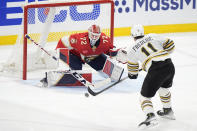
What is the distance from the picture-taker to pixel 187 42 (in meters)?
7.32

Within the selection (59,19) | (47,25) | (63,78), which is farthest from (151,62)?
(59,19)

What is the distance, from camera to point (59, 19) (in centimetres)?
615

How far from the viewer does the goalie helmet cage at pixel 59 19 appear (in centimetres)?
533

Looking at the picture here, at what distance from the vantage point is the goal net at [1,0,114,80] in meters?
5.35

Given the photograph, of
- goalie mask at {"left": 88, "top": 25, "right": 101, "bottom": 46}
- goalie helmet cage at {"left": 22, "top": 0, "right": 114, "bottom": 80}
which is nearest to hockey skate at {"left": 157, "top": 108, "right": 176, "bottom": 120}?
goalie mask at {"left": 88, "top": 25, "right": 101, "bottom": 46}

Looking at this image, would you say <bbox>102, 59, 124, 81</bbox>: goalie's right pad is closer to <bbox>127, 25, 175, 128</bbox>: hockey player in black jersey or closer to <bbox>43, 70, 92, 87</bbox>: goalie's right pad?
<bbox>43, 70, 92, 87</bbox>: goalie's right pad

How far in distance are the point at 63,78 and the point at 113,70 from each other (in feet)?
1.66

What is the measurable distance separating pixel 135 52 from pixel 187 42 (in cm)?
375

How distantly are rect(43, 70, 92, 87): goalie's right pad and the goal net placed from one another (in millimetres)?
264

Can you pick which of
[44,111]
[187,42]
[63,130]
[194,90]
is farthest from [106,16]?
[63,130]

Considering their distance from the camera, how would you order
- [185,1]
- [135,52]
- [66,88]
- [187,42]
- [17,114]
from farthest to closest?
[185,1] < [187,42] < [66,88] < [17,114] < [135,52]

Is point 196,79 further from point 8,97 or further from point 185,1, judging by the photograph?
point 185,1

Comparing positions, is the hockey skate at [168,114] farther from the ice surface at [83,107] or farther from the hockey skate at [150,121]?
the hockey skate at [150,121]

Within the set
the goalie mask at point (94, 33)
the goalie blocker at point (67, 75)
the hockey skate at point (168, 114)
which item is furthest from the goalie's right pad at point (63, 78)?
the hockey skate at point (168, 114)
